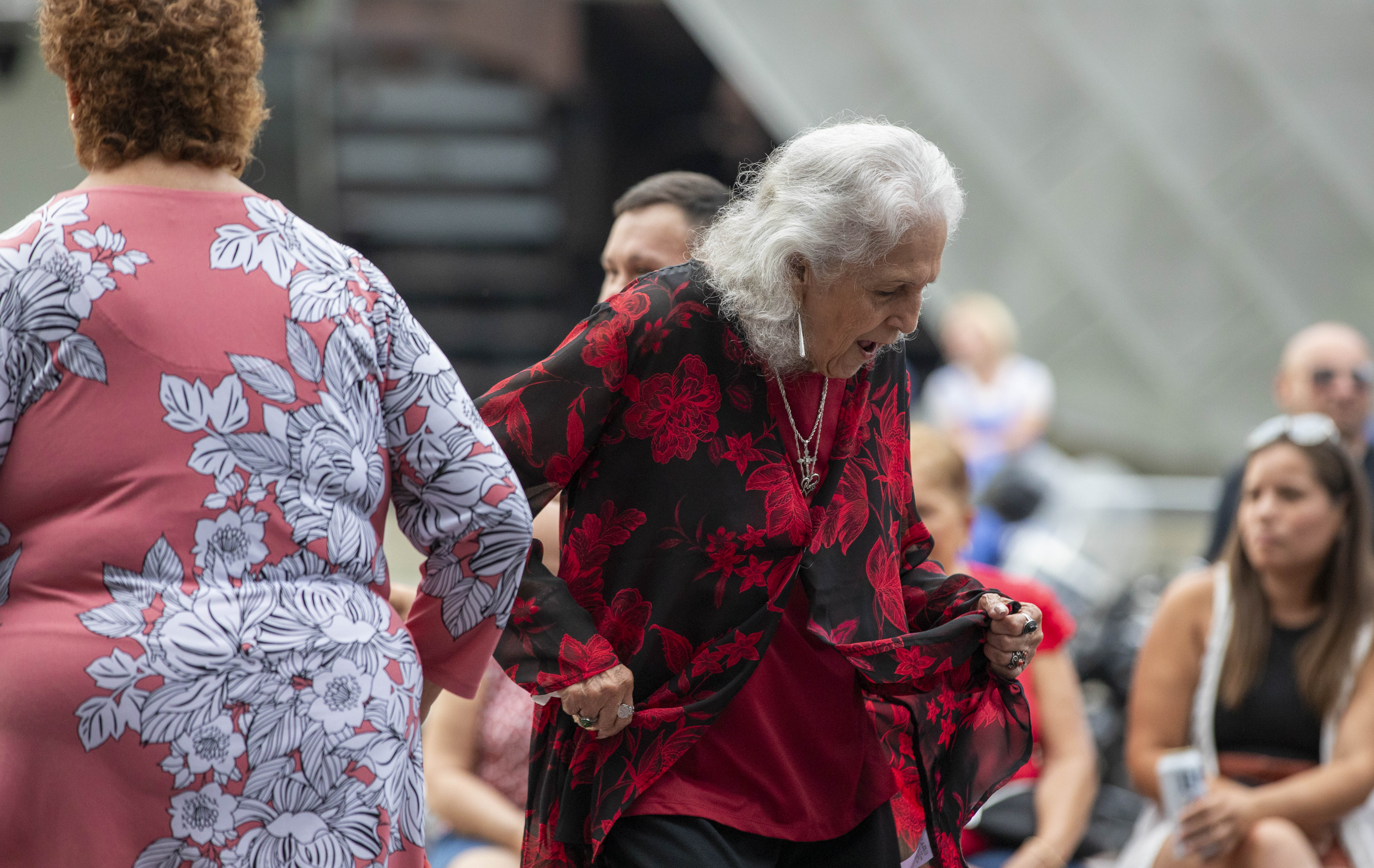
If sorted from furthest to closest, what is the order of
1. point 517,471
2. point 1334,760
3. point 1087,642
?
point 1087,642, point 1334,760, point 517,471

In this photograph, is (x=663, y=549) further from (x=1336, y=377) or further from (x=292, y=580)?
(x=1336, y=377)

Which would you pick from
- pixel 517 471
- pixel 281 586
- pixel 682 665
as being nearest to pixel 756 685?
pixel 682 665

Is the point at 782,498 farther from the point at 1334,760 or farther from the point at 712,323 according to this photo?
the point at 1334,760

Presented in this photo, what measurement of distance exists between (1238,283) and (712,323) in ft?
26.8

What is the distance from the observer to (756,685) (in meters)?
1.92

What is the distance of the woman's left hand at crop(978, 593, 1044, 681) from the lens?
2025 mm

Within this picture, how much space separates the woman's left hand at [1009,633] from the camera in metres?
2.03

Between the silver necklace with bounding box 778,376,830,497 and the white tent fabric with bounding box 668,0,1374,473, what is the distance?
7.43 metres

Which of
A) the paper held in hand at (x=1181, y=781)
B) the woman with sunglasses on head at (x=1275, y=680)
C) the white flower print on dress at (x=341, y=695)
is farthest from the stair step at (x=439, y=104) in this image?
the white flower print on dress at (x=341, y=695)

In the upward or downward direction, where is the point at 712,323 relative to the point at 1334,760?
upward

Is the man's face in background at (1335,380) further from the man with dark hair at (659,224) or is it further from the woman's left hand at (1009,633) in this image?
the woman's left hand at (1009,633)

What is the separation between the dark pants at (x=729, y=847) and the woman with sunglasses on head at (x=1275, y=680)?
1266 millimetres

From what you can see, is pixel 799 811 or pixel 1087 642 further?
pixel 1087 642

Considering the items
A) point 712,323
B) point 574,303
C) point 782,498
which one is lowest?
point 574,303
